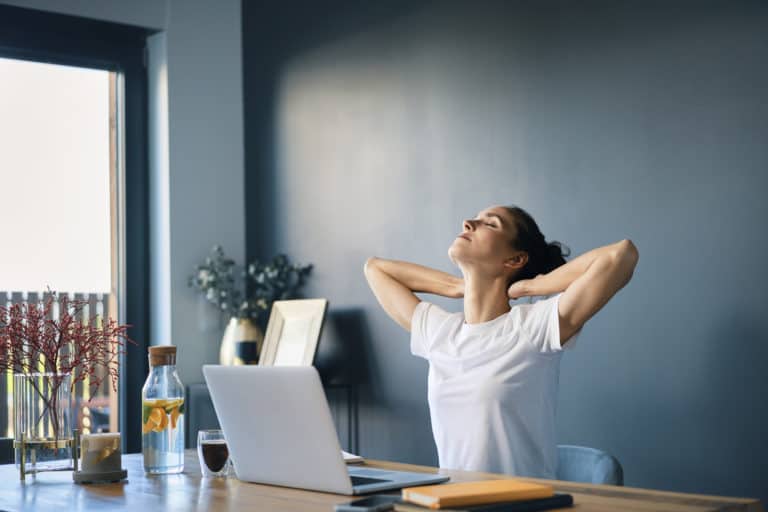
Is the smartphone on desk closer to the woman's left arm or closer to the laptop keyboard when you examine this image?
the laptop keyboard

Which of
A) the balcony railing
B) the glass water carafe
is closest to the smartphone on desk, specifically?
the glass water carafe

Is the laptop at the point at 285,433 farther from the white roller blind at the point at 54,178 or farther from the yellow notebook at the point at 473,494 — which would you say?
the white roller blind at the point at 54,178

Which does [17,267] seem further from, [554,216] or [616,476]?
[616,476]

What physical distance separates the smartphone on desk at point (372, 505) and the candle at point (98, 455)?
76cm

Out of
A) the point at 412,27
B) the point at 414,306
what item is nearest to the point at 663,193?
the point at 414,306

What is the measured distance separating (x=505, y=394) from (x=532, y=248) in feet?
1.51

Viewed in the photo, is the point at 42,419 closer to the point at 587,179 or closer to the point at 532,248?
the point at 532,248

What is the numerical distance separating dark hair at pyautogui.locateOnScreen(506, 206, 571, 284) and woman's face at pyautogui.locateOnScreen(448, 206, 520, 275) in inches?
0.8

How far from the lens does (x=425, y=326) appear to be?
2783mm

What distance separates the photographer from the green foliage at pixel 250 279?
4449mm

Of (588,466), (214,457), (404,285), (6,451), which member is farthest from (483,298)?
(6,451)

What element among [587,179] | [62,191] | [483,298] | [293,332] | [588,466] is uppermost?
[62,191]

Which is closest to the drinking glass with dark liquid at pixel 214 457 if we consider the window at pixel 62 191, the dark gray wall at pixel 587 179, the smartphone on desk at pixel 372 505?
the smartphone on desk at pixel 372 505

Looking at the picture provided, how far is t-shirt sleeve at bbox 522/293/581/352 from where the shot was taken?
2.47m
